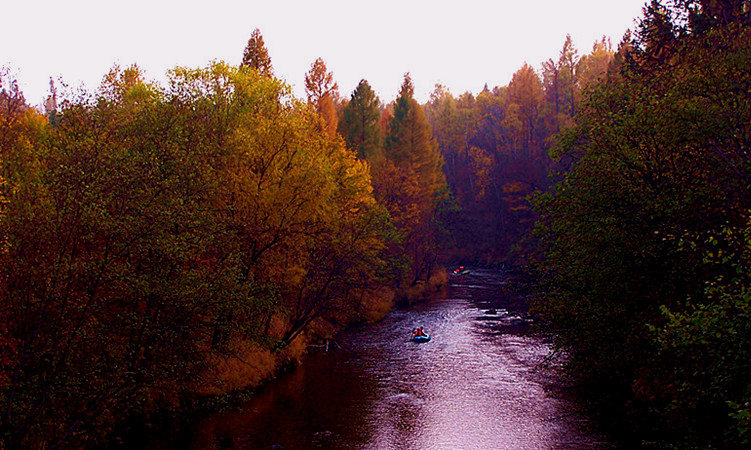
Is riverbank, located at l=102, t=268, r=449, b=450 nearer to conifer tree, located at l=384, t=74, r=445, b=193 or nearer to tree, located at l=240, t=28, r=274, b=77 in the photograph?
tree, located at l=240, t=28, r=274, b=77

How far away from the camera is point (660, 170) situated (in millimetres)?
16375

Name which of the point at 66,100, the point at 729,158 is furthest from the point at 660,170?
the point at 66,100

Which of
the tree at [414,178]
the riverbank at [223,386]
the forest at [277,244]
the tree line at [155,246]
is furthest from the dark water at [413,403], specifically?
the tree at [414,178]

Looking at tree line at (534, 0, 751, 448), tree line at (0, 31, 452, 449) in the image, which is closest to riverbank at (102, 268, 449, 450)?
tree line at (0, 31, 452, 449)

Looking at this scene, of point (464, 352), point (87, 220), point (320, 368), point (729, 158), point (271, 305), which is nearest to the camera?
point (87, 220)

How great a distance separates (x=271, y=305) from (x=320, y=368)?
7749 mm

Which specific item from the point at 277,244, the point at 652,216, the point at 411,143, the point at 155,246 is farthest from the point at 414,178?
the point at 155,246

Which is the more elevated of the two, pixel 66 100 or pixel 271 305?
pixel 66 100

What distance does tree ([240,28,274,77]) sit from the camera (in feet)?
143

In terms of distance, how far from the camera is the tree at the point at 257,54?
4350cm

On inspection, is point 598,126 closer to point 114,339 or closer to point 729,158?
point 729,158

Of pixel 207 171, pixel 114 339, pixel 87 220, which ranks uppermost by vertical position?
pixel 207 171

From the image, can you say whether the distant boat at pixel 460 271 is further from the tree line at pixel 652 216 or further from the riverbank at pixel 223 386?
the tree line at pixel 652 216

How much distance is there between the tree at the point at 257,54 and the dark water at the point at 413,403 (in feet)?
73.6
